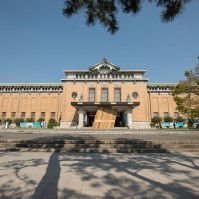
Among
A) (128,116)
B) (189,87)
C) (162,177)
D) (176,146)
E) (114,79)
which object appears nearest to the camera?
(162,177)

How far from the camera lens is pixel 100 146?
381 inches

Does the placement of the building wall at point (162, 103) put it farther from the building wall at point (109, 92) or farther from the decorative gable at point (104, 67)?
the decorative gable at point (104, 67)

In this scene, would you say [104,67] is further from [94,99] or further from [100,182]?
[100,182]

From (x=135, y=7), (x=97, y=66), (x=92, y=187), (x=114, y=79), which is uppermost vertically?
(x=97, y=66)

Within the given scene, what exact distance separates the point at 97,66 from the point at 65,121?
1488 cm

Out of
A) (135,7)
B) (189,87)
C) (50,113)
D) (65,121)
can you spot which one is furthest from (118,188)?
(50,113)

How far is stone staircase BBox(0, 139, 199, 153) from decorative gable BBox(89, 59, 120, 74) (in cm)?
3070

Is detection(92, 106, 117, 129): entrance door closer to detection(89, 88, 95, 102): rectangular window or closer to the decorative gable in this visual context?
detection(89, 88, 95, 102): rectangular window

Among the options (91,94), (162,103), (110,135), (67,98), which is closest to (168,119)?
(162,103)

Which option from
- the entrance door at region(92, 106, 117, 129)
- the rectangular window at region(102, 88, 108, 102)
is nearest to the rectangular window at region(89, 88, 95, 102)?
the rectangular window at region(102, 88, 108, 102)

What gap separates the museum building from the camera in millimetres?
31719

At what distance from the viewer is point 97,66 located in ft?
129

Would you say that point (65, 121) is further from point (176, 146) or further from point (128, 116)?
point (176, 146)

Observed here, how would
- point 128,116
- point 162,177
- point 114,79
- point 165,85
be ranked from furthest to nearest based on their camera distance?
point 165,85
point 114,79
point 128,116
point 162,177
